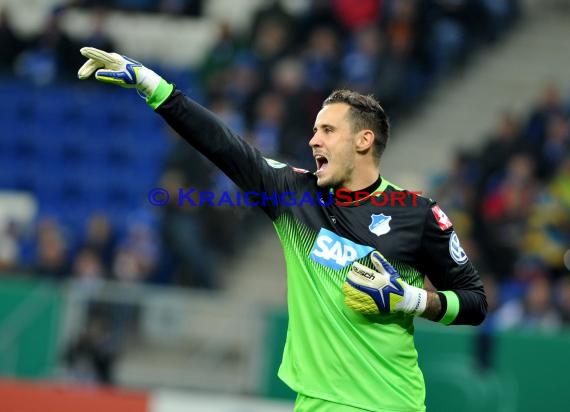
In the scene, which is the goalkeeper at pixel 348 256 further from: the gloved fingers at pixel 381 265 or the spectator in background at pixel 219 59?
the spectator in background at pixel 219 59

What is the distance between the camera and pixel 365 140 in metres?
5.20

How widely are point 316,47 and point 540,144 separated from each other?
3.49 meters

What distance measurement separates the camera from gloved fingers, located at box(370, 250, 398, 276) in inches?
189

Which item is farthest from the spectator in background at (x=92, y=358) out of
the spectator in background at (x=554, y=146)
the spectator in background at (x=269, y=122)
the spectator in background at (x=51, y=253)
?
the spectator in background at (x=554, y=146)

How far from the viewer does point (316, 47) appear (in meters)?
14.9

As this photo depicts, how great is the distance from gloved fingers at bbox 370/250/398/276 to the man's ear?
59cm

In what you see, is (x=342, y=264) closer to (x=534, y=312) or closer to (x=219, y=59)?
(x=534, y=312)

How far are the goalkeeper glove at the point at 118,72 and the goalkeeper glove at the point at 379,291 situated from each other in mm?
1219

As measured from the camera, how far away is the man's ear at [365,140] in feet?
17.0

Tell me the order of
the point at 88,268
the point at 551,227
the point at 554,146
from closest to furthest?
the point at 551,227 → the point at 88,268 → the point at 554,146

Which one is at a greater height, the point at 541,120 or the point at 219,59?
the point at 219,59

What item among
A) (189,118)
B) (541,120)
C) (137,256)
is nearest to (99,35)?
(137,256)

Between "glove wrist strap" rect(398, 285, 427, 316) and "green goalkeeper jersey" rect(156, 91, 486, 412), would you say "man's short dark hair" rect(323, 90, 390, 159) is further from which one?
"glove wrist strap" rect(398, 285, 427, 316)

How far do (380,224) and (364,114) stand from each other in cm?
54
